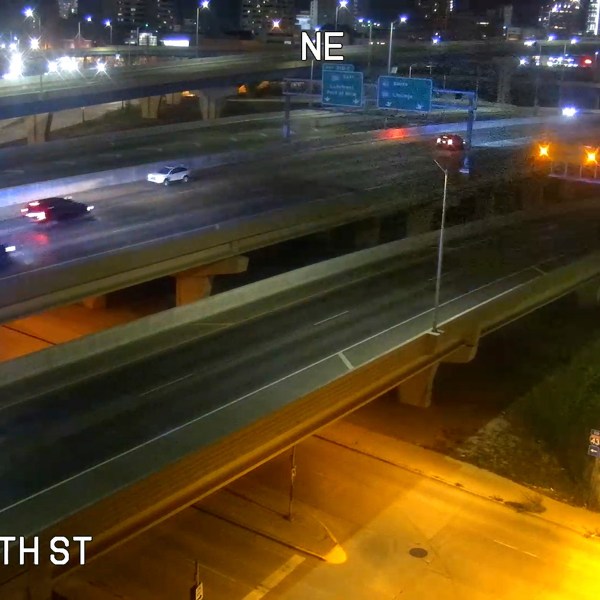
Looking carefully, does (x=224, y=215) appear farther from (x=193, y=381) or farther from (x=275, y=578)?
(x=275, y=578)

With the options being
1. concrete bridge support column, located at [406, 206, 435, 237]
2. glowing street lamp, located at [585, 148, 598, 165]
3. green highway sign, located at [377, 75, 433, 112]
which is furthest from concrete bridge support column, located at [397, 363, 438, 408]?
glowing street lamp, located at [585, 148, 598, 165]

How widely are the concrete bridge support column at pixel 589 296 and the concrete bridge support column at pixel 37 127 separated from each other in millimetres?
34147

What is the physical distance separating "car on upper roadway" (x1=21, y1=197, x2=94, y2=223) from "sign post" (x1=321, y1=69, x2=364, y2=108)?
15.9 metres

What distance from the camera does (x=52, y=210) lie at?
93.7ft

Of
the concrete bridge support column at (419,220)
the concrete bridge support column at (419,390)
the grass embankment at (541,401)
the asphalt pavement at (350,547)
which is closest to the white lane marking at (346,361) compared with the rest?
the asphalt pavement at (350,547)

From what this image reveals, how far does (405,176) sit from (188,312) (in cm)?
2258

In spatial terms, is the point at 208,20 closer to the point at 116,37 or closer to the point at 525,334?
the point at 116,37

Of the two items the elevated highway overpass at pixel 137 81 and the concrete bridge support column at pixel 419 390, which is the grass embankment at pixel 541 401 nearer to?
the concrete bridge support column at pixel 419 390

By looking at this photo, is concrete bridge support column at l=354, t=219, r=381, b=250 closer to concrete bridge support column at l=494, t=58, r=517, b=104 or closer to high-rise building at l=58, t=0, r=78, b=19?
concrete bridge support column at l=494, t=58, r=517, b=104

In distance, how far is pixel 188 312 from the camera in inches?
819

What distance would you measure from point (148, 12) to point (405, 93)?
421ft

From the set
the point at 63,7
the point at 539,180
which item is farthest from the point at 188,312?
the point at 63,7

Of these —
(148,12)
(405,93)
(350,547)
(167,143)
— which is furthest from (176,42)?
(350,547)

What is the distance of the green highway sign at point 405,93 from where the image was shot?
126 feet
